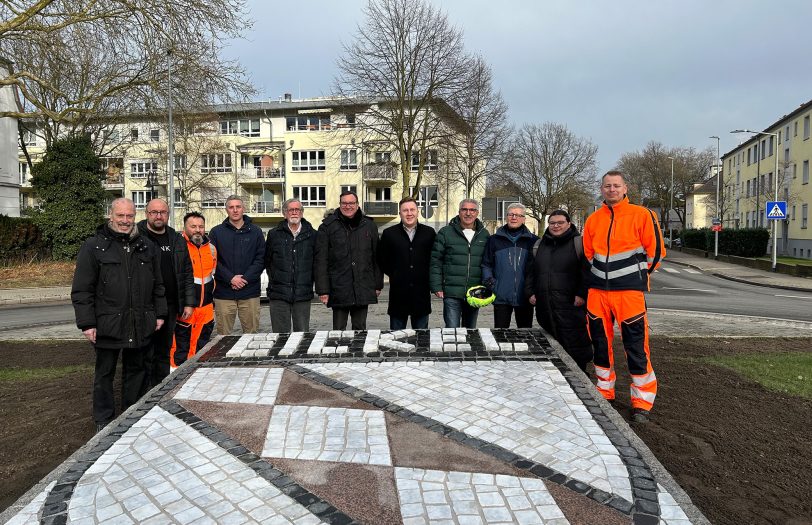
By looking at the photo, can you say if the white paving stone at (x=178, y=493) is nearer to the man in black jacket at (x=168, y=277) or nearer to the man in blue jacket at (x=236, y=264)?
the man in black jacket at (x=168, y=277)

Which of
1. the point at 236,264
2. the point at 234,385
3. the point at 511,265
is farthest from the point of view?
the point at 236,264

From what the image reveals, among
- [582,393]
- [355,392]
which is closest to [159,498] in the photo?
[355,392]

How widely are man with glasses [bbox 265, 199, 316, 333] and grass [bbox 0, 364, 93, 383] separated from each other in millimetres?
2785

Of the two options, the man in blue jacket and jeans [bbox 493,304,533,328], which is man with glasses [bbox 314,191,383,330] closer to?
the man in blue jacket

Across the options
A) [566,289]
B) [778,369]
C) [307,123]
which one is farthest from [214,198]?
[778,369]

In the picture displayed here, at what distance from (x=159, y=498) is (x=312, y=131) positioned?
49.3 metres

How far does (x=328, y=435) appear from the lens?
10.8ft

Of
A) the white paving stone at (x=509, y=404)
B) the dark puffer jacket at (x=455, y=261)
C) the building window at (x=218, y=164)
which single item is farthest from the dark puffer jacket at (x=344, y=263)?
the building window at (x=218, y=164)

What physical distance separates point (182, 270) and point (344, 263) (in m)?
1.79

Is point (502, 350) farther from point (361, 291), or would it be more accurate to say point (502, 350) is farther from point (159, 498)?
point (159, 498)

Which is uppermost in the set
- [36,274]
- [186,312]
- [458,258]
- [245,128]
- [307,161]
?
[245,128]

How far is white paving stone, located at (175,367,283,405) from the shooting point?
4.01 meters

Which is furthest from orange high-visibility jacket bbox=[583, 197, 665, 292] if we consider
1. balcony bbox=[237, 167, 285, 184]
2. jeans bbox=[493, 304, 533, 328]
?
balcony bbox=[237, 167, 285, 184]

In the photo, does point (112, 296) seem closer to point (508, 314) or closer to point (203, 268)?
point (203, 268)
